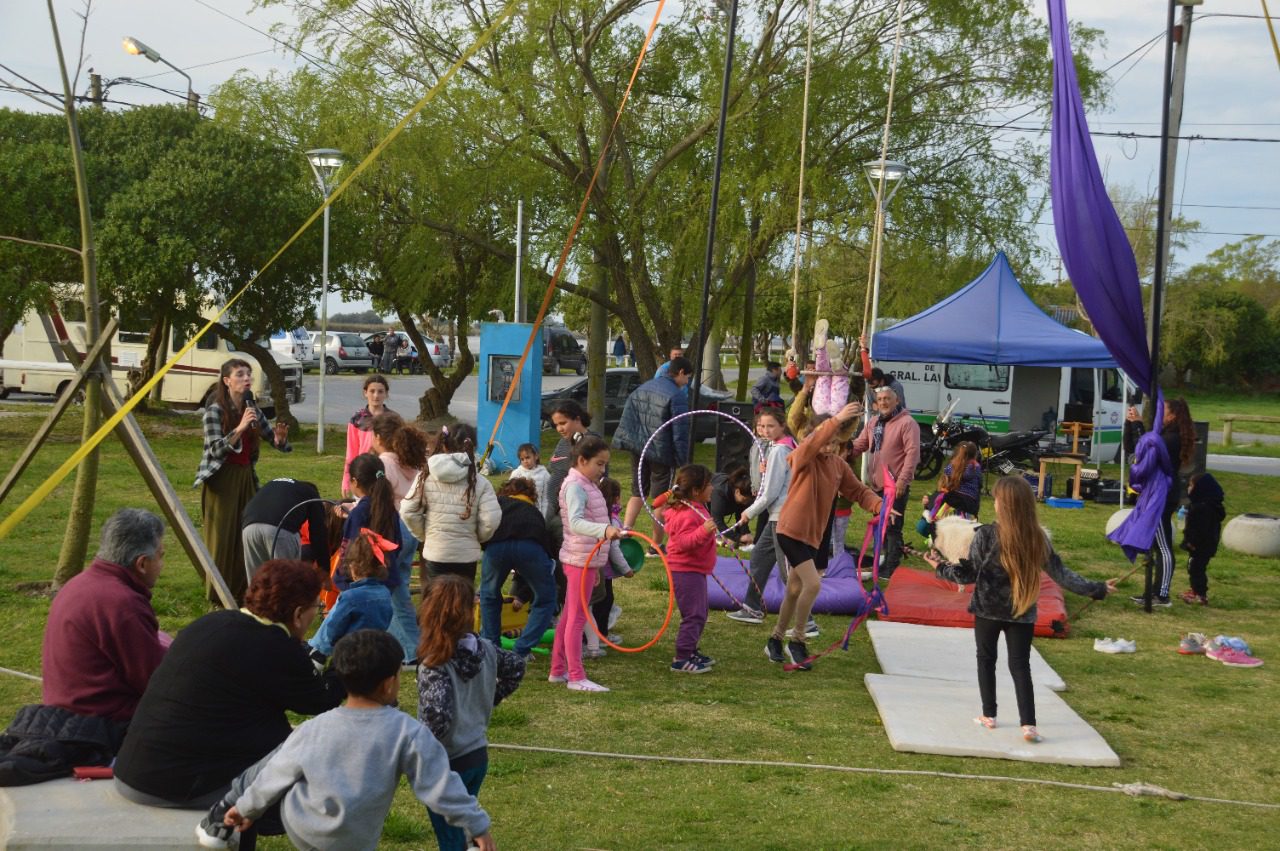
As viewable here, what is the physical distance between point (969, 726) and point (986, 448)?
12.5 meters

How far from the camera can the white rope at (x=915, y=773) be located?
19.1 ft

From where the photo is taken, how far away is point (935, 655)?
335 inches

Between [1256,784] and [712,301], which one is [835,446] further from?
[712,301]

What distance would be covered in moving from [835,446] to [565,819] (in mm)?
3835

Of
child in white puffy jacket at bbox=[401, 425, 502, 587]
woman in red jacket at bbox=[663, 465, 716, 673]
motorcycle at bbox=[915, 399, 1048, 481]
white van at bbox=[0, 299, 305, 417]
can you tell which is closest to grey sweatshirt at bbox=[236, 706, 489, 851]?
child in white puffy jacket at bbox=[401, 425, 502, 587]

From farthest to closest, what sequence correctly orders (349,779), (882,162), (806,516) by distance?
(882,162) < (806,516) < (349,779)

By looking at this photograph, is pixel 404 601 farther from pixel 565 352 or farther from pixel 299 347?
pixel 299 347

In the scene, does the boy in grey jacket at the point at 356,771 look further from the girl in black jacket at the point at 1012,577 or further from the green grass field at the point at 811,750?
the girl in black jacket at the point at 1012,577

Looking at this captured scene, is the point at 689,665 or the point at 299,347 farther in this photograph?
the point at 299,347

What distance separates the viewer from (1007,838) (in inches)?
206

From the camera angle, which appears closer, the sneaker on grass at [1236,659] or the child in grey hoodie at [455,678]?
the child in grey hoodie at [455,678]

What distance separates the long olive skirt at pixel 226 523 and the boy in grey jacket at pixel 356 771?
4432 mm

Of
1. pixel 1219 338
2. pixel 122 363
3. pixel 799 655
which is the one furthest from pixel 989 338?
pixel 1219 338

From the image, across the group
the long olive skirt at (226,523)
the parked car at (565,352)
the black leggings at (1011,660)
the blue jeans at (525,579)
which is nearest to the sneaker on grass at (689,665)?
the blue jeans at (525,579)
